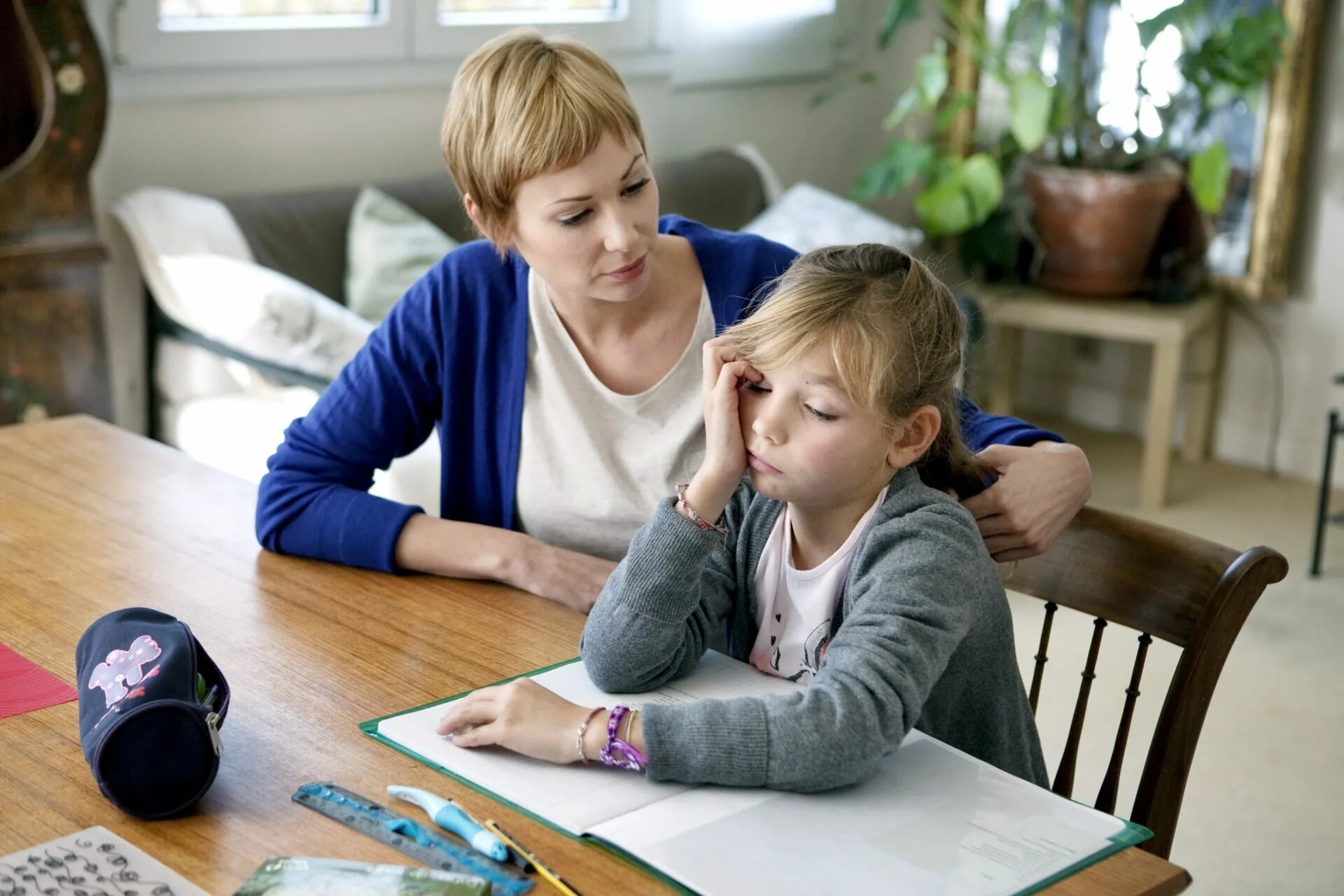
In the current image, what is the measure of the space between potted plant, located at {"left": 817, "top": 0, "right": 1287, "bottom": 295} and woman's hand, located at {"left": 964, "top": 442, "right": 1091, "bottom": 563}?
8.76ft

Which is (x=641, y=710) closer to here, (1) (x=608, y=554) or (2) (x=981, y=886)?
(2) (x=981, y=886)

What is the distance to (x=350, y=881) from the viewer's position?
897mm

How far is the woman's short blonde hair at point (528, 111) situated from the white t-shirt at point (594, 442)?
171 mm

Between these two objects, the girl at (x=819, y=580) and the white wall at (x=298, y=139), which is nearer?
the girl at (x=819, y=580)

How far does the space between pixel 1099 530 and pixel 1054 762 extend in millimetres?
1279

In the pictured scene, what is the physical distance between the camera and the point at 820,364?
1.17 m

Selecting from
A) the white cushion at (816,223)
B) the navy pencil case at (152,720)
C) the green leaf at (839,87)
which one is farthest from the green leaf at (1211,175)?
the navy pencil case at (152,720)

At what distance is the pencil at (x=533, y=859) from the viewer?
3.00 feet

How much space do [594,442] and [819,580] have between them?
0.42m

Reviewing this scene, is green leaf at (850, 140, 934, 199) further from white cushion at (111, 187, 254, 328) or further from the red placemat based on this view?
the red placemat

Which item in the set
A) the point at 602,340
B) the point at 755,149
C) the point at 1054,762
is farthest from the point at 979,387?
the point at 602,340

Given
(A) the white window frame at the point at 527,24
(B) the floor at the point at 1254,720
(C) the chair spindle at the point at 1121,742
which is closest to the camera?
(C) the chair spindle at the point at 1121,742

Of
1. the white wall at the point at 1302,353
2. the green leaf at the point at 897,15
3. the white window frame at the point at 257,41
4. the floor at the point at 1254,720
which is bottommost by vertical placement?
the floor at the point at 1254,720

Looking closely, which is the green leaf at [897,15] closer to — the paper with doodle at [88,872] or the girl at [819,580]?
the girl at [819,580]
